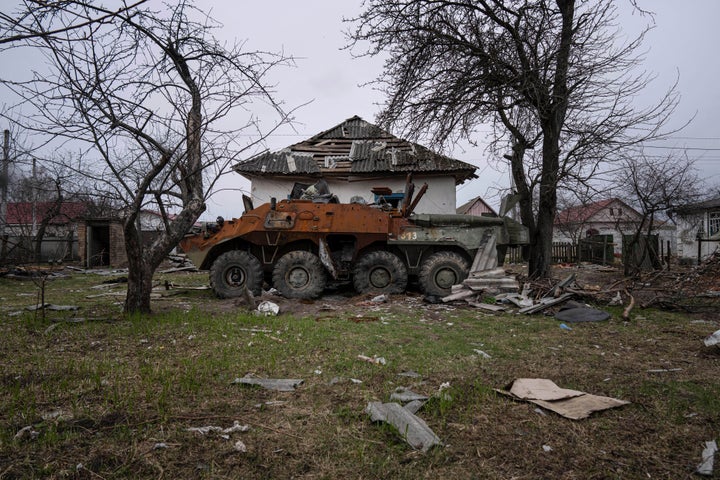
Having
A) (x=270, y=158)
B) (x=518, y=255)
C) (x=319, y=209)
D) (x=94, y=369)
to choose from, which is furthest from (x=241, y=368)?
(x=518, y=255)

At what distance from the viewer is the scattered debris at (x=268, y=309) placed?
6.57 meters

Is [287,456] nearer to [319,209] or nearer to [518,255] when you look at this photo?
[319,209]

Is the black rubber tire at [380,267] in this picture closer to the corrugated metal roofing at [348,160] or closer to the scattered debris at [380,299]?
the scattered debris at [380,299]

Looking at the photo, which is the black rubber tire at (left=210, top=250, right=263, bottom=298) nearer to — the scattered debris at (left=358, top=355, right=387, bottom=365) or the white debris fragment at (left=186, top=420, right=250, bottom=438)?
the scattered debris at (left=358, top=355, right=387, bottom=365)

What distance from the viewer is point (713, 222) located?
24.6 m

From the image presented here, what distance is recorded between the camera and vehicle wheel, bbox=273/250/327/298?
858cm

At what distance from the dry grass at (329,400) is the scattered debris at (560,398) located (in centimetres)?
7

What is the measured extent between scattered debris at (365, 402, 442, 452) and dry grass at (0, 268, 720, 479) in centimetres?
7

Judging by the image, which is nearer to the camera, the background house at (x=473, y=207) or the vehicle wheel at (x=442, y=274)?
the vehicle wheel at (x=442, y=274)

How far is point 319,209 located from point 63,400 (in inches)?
249

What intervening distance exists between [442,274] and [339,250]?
Answer: 240 centimetres

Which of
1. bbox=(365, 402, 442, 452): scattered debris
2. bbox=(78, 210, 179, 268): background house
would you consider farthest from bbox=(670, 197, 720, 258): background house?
bbox=(78, 210, 179, 268): background house

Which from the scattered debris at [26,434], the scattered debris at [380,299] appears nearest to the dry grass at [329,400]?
the scattered debris at [26,434]

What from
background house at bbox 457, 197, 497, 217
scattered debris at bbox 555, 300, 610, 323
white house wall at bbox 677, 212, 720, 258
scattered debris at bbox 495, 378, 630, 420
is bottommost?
scattered debris at bbox 495, 378, 630, 420
